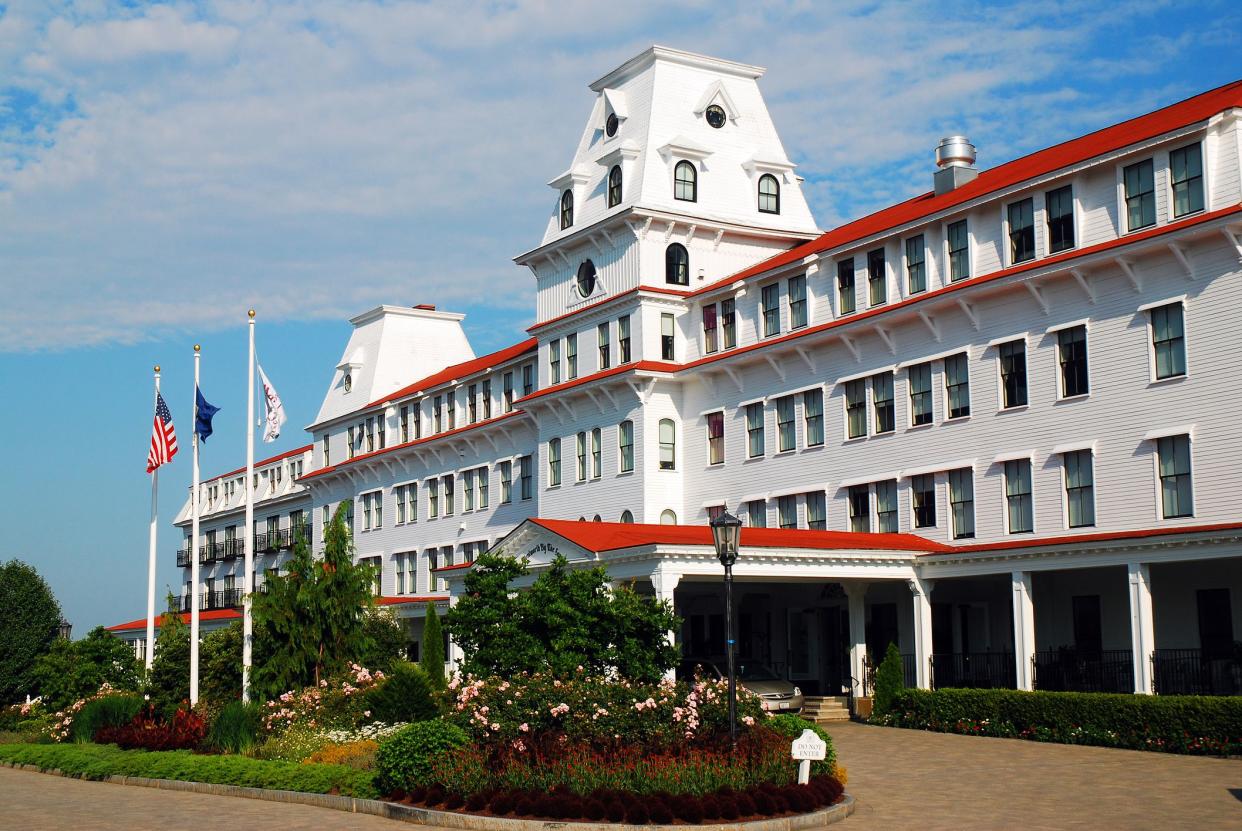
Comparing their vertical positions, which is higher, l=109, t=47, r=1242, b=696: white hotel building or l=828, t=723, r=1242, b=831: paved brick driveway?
l=109, t=47, r=1242, b=696: white hotel building

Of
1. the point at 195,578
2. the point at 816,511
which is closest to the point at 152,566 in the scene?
the point at 195,578

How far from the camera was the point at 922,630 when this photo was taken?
34.6 meters

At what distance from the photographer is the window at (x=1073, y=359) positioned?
3241 cm

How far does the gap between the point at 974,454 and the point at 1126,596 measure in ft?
16.0

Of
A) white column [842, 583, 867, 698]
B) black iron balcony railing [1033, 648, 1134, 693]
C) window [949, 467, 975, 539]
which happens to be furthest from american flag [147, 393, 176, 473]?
black iron balcony railing [1033, 648, 1134, 693]

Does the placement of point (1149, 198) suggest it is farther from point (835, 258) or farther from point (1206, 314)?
point (835, 258)

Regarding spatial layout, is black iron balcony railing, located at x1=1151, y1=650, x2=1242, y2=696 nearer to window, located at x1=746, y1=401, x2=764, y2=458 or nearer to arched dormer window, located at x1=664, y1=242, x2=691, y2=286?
window, located at x1=746, y1=401, x2=764, y2=458

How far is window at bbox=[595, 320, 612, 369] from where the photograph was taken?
46506mm

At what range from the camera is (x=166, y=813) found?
2158 cm

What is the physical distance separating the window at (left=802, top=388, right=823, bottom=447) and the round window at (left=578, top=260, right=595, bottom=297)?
10273 millimetres

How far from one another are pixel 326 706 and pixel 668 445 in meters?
17.3

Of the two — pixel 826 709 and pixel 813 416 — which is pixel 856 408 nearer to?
pixel 813 416

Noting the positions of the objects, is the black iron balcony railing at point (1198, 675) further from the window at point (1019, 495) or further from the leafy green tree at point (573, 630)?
the leafy green tree at point (573, 630)

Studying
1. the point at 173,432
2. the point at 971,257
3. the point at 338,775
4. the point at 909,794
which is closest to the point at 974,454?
the point at 971,257
